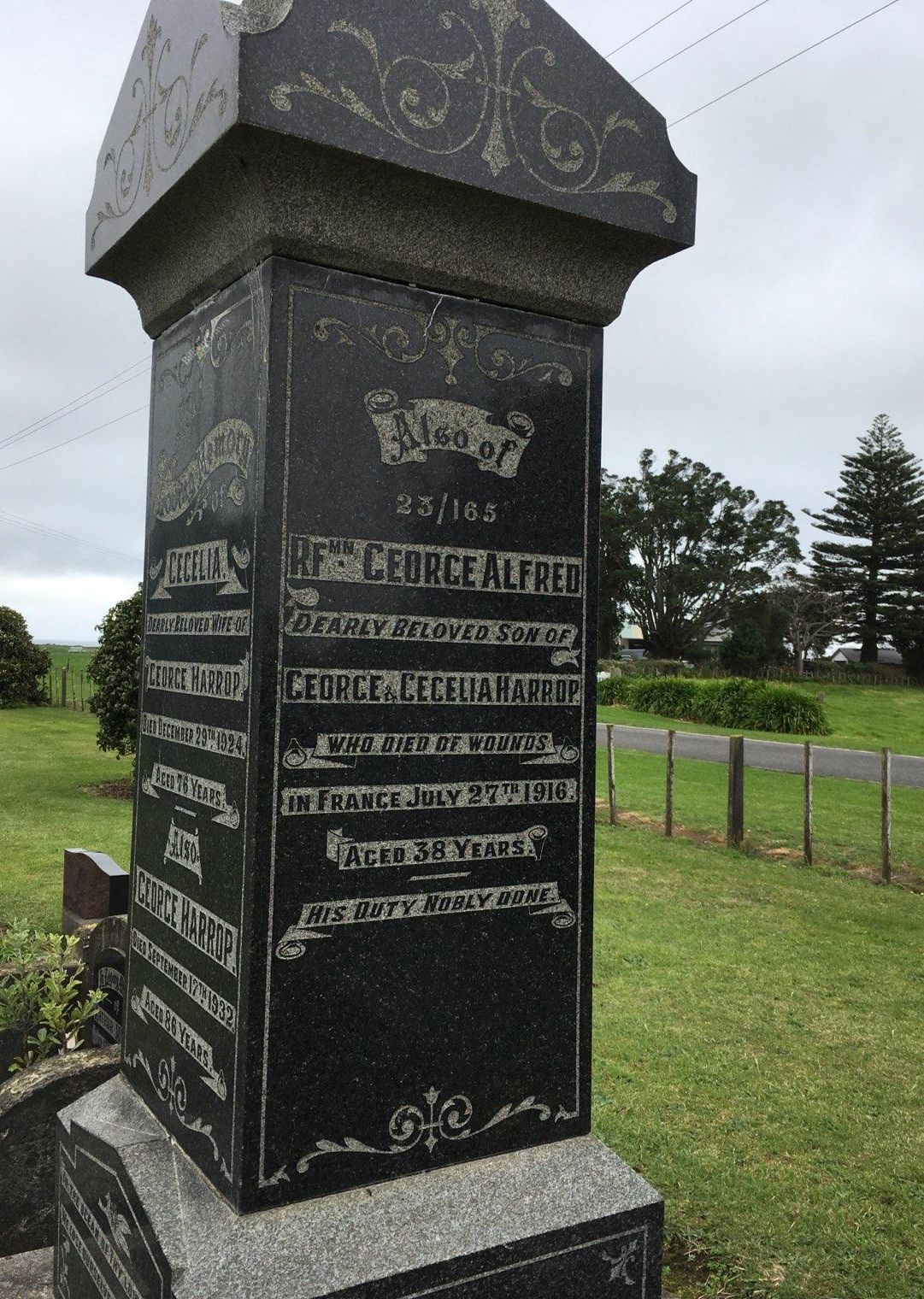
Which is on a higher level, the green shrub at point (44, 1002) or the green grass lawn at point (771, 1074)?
the green shrub at point (44, 1002)

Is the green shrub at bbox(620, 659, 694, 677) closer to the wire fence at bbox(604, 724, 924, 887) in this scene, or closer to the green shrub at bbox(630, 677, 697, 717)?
the green shrub at bbox(630, 677, 697, 717)

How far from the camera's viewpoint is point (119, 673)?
12555mm

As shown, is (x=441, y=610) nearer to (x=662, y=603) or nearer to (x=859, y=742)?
(x=859, y=742)

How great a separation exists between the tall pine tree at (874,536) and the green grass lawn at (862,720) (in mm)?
9130

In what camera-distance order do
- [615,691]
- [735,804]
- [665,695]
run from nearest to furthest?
[735,804] < [665,695] < [615,691]

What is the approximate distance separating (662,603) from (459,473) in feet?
165

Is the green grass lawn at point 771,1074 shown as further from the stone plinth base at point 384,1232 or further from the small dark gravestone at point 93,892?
the small dark gravestone at point 93,892

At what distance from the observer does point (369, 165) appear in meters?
2.40

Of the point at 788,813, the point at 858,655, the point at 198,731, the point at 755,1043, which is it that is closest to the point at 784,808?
the point at 788,813

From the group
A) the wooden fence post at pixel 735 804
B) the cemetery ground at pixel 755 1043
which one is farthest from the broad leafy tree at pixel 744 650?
the wooden fence post at pixel 735 804

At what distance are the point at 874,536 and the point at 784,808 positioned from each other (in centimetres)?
4358

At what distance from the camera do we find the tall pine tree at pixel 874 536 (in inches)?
2044

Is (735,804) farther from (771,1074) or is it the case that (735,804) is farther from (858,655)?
(858,655)

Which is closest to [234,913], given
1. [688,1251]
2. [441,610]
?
[441,610]
